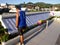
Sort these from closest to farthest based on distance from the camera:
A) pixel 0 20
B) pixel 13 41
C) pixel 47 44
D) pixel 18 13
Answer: pixel 18 13
pixel 13 41
pixel 47 44
pixel 0 20

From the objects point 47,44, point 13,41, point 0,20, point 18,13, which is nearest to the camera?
point 18,13

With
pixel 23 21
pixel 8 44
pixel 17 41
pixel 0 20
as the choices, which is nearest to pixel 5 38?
pixel 17 41

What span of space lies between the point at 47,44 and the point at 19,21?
271cm

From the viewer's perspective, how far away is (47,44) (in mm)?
10273

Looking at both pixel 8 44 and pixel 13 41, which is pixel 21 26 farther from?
pixel 13 41

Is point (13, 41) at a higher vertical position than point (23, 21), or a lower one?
lower

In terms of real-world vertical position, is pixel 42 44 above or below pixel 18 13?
below

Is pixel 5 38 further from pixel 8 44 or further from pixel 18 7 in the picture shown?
pixel 18 7

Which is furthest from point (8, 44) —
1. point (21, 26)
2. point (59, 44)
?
point (59, 44)

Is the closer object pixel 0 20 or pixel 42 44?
pixel 42 44

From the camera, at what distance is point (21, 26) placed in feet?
26.5

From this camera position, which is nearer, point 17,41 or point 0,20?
point 17,41

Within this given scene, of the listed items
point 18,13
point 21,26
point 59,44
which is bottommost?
point 59,44

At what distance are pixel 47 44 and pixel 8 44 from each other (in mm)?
2518
